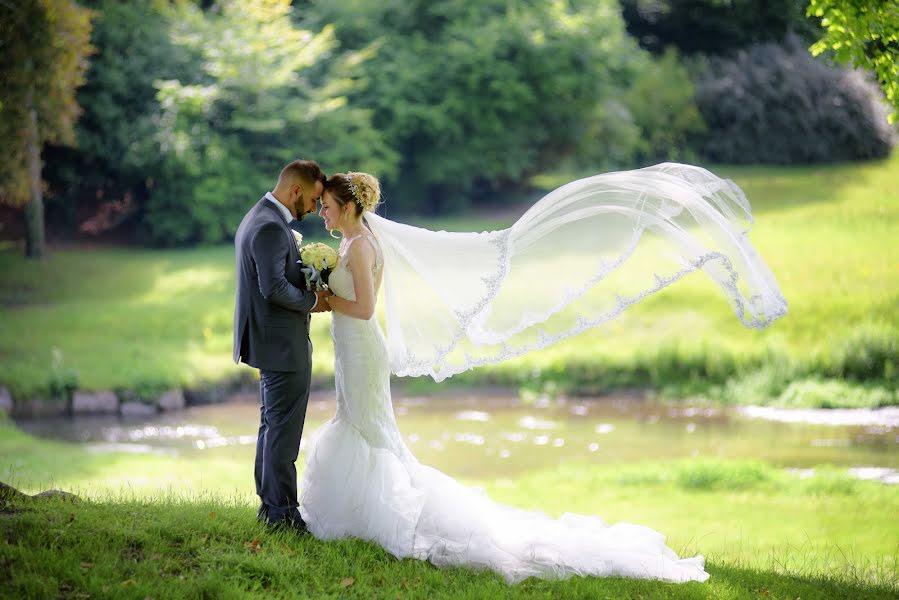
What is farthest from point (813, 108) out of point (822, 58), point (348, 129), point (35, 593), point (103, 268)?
point (35, 593)

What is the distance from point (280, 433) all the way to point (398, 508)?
0.82 metres

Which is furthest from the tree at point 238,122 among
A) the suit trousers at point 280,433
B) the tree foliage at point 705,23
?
the suit trousers at point 280,433

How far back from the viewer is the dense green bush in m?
27.1

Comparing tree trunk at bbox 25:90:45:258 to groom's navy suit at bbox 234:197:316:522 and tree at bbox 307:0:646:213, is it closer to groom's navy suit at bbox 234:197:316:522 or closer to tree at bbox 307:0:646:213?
tree at bbox 307:0:646:213

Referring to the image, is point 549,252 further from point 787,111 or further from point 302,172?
point 787,111

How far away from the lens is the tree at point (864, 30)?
758cm

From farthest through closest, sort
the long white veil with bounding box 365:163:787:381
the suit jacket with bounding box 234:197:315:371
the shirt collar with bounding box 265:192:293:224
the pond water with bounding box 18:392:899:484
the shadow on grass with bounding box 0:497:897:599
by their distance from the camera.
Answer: the pond water with bounding box 18:392:899:484 → the long white veil with bounding box 365:163:787:381 → the shirt collar with bounding box 265:192:293:224 → the suit jacket with bounding box 234:197:315:371 → the shadow on grass with bounding box 0:497:897:599

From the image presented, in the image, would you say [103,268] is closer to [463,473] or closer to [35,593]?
[463,473]

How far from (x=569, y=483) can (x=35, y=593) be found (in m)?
7.09

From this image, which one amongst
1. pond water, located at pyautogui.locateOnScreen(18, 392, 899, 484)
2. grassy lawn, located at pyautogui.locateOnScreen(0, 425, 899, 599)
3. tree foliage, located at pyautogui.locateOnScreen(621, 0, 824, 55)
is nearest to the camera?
grassy lawn, located at pyautogui.locateOnScreen(0, 425, 899, 599)

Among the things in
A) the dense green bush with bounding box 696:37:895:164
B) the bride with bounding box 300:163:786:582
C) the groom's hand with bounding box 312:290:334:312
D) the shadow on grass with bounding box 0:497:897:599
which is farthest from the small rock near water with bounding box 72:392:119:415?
the dense green bush with bounding box 696:37:895:164

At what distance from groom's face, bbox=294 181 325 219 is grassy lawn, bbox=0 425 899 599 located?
6.23 feet

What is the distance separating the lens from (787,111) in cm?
2780

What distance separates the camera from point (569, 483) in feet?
36.7
